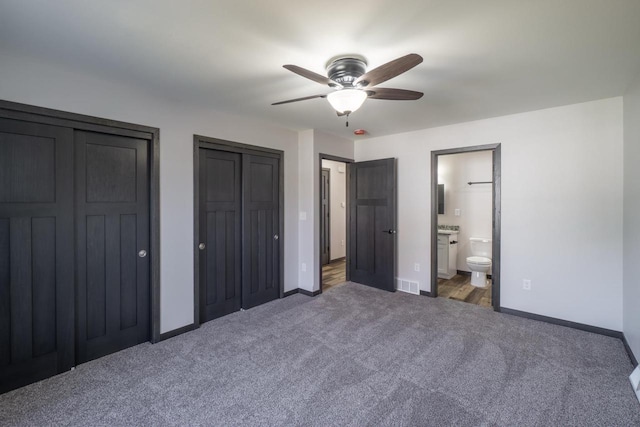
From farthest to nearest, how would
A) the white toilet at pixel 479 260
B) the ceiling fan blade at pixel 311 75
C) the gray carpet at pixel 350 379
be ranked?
the white toilet at pixel 479 260 → the gray carpet at pixel 350 379 → the ceiling fan blade at pixel 311 75

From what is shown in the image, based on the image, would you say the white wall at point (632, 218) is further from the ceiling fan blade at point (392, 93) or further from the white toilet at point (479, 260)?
the ceiling fan blade at point (392, 93)

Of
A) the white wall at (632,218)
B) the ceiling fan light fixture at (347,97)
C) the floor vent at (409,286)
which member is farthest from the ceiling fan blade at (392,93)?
the floor vent at (409,286)

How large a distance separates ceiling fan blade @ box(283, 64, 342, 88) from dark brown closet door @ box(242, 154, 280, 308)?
190cm

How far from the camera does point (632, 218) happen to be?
102 inches

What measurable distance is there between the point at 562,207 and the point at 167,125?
4.26m

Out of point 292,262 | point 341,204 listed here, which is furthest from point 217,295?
point 341,204

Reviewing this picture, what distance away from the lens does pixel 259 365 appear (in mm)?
2449

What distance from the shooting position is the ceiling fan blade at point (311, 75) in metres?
1.74

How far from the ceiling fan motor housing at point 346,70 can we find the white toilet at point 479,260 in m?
3.71

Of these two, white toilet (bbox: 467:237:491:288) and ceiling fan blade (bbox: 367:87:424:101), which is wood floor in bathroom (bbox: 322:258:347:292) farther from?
ceiling fan blade (bbox: 367:87:424:101)

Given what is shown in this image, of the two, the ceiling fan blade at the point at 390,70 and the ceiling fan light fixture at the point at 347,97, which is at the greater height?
the ceiling fan blade at the point at 390,70

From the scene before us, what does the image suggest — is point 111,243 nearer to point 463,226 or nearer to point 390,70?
point 390,70

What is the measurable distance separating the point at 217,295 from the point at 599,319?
13.5ft

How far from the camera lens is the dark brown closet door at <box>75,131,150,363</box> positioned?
249cm
